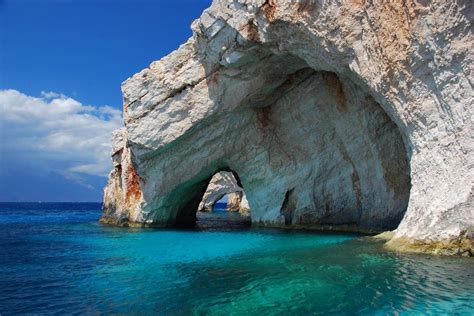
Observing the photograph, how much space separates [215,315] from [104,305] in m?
2.51

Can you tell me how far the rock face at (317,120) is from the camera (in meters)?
12.6

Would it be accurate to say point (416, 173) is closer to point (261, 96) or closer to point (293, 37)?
point (293, 37)

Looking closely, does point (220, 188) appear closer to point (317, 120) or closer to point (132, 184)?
point (132, 184)

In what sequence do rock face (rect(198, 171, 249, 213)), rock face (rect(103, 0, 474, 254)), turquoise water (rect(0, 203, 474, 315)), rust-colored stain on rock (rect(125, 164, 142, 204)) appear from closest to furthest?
turquoise water (rect(0, 203, 474, 315)) < rock face (rect(103, 0, 474, 254)) < rust-colored stain on rock (rect(125, 164, 142, 204)) < rock face (rect(198, 171, 249, 213))

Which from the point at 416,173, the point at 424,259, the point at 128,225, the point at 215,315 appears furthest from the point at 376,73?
the point at 128,225

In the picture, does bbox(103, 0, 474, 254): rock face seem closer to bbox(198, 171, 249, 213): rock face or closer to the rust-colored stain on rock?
the rust-colored stain on rock

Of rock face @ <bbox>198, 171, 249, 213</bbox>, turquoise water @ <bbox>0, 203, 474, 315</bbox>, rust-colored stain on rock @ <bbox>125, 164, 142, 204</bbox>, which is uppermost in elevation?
rock face @ <bbox>198, 171, 249, 213</bbox>

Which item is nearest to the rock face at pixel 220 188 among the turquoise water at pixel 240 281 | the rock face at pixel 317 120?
the rock face at pixel 317 120

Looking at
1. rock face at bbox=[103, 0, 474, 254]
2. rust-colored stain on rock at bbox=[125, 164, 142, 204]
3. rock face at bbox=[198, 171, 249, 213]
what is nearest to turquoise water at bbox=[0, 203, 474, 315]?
rock face at bbox=[103, 0, 474, 254]

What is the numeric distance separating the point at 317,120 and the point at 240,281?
14.3 m

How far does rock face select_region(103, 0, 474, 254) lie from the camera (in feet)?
41.5

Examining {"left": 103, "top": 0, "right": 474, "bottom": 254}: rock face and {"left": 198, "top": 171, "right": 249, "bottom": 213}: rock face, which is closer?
{"left": 103, "top": 0, "right": 474, "bottom": 254}: rock face

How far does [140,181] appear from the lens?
26.8m

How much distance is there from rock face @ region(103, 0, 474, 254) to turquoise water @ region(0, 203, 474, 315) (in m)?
2.57
